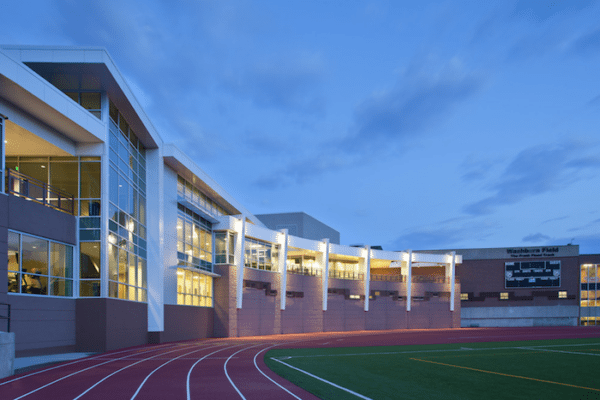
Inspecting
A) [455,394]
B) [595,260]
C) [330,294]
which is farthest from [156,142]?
[595,260]

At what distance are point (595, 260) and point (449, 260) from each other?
64.8 feet

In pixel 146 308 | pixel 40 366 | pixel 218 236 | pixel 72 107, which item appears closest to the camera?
pixel 40 366

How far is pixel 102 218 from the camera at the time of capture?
23906mm

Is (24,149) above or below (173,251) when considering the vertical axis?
above

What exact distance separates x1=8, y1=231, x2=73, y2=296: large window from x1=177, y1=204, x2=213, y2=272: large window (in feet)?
37.1

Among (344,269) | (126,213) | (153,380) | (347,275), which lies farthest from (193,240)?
(344,269)

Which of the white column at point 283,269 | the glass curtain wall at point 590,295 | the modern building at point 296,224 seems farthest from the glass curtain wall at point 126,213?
the glass curtain wall at point 590,295

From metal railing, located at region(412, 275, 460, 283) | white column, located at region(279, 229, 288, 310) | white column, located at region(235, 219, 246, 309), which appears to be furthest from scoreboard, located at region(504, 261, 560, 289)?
white column, located at region(235, 219, 246, 309)

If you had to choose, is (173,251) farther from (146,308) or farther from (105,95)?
(105,95)

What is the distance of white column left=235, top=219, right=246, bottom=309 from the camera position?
3903cm

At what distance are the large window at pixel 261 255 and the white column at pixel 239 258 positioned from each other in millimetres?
Result: 1751

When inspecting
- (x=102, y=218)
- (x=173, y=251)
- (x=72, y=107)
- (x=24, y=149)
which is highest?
(x=72, y=107)

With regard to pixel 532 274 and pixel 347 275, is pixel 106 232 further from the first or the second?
pixel 532 274

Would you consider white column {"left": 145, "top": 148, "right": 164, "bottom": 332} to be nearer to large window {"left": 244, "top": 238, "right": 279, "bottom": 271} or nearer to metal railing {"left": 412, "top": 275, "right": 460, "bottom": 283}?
large window {"left": 244, "top": 238, "right": 279, "bottom": 271}
